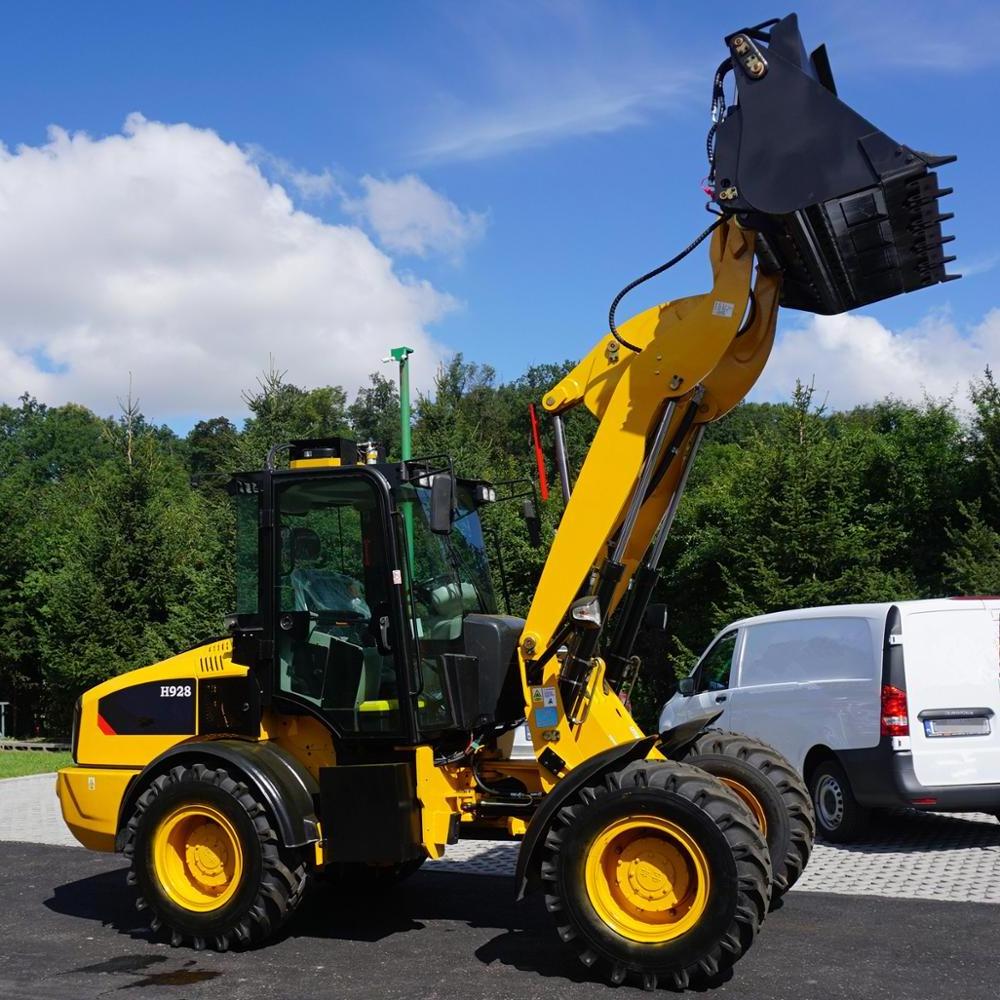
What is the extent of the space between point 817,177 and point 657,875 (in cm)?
351

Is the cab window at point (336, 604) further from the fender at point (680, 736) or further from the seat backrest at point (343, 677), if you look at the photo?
the fender at point (680, 736)

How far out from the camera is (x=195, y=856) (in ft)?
22.6

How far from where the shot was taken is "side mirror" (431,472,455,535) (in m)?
6.39

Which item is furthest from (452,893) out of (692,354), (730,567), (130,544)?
(130,544)

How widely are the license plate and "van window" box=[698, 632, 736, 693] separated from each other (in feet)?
8.54

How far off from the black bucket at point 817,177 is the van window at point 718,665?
20.4ft

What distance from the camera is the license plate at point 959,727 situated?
31.0 feet

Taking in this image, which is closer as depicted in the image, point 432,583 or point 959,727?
point 432,583

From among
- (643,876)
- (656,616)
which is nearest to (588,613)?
(656,616)

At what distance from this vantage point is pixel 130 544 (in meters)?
26.6

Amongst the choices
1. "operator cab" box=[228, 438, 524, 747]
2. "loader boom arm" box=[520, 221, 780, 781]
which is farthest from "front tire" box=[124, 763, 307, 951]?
"loader boom arm" box=[520, 221, 780, 781]

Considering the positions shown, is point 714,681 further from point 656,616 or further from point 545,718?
point 545,718

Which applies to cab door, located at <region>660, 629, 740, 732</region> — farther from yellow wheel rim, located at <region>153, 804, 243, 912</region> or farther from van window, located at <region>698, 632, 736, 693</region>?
yellow wheel rim, located at <region>153, 804, 243, 912</region>

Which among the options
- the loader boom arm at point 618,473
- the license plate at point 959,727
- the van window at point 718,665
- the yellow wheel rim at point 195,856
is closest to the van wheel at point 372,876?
the yellow wheel rim at point 195,856
